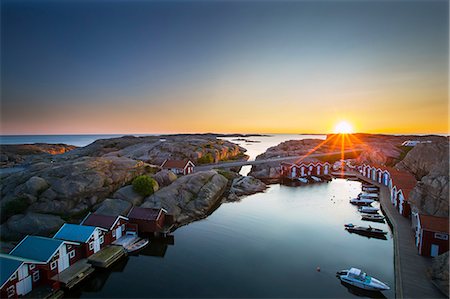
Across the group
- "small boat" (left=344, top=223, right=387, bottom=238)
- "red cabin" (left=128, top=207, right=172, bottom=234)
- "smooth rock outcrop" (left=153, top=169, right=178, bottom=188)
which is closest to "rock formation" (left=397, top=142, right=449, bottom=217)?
"small boat" (left=344, top=223, right=387, bottom=238)

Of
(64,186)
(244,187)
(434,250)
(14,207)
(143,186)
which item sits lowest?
(434,250)

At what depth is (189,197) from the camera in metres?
46.8

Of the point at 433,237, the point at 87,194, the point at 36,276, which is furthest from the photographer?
the point at 87,194

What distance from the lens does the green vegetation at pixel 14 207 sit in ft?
113

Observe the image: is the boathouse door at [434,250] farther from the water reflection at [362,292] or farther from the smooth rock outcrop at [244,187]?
A: the smooth rock outcrop at [244,187]

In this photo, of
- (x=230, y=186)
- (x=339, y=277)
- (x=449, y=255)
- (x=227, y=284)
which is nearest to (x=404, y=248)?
(x=449, y=255)

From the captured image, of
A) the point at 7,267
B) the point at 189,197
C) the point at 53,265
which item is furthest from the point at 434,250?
the point at 7,267

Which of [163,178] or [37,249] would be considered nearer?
[37,249]

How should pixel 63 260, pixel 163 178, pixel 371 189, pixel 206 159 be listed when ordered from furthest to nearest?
1. pixel 206 159
2. pixel 371 189
3. pixel 163 178
4. pixel 63 260

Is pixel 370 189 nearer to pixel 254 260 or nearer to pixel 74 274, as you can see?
pixel 254 260

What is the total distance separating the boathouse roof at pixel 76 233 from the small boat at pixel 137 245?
204 inches

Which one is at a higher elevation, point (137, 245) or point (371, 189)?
point (371, 189)

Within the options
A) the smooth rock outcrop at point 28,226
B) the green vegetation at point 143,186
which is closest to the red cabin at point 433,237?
the green vegetation at point 143,186

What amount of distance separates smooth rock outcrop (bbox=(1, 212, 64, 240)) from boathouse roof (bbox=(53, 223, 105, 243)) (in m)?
6.20
